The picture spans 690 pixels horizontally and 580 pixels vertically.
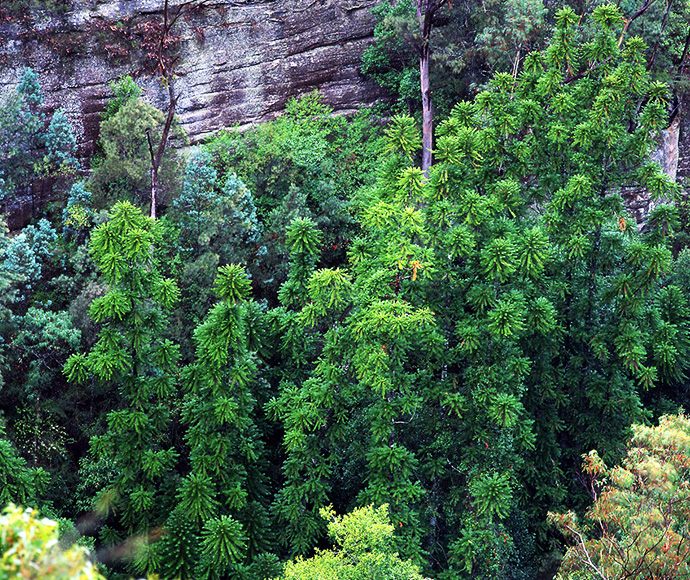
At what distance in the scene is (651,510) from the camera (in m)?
13.8

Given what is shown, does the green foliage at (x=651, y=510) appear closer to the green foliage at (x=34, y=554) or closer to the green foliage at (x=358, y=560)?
the green foliage at (x=358, y=560)

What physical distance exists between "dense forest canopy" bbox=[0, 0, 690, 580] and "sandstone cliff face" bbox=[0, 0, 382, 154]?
8.06 metres

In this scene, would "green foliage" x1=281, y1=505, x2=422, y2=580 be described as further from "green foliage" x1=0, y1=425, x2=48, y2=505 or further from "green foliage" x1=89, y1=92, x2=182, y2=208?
"green foliage" x1=89, y1=92, x2=182, y2=208

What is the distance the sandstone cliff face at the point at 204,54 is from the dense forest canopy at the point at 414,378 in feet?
26.4

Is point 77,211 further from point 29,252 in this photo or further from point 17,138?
point 17,138

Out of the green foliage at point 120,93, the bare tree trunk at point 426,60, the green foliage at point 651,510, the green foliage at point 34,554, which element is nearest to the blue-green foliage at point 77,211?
the green foliage at point 120,93

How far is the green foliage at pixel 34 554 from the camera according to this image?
5.89 m

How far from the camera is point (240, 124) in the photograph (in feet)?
99.5

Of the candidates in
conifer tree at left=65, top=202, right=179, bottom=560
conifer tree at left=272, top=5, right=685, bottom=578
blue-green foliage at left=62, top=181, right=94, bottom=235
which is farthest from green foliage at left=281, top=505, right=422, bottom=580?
blue-green foliage at left=62, top=181, right=94, bottom=235

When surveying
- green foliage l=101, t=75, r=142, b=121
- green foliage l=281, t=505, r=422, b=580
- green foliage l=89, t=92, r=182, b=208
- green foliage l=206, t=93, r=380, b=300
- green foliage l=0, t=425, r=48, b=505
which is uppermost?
green foliage l=101, t=75, r=142, b=121

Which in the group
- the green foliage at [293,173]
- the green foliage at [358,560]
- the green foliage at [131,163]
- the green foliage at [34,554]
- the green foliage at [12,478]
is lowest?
the green foliage at [358,560]

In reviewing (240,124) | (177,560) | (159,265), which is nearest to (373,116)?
(240,124)

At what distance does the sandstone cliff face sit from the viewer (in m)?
29.4

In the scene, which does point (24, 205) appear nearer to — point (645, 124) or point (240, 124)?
point (240, 124)
